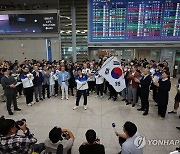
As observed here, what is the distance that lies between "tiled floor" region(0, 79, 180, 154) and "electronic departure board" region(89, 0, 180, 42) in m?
3.95

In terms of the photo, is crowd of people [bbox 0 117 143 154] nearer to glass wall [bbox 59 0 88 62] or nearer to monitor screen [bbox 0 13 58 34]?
glass wall [bbox 59 0 88 62]

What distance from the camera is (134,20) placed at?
8.45 m

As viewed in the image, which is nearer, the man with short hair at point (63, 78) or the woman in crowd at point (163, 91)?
the woman in crowd at point (163, 91)

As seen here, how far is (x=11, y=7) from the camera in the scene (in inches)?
364

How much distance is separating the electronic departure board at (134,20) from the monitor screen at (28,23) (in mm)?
2054

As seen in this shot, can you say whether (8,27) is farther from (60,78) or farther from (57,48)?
(60,78)

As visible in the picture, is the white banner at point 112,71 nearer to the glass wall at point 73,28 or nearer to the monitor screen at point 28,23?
the glass wall at point 73,28

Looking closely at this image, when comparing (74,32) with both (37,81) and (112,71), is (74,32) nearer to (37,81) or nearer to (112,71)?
(37,81)

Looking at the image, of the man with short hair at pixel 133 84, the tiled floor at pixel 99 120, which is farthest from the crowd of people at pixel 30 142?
the man with short hair at pixel 133 84

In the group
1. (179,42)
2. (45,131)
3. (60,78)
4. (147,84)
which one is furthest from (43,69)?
(179,42)

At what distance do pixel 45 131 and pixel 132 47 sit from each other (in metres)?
6.73

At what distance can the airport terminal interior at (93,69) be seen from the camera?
455cm

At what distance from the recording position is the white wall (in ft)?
31.1

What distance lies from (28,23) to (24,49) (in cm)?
155
